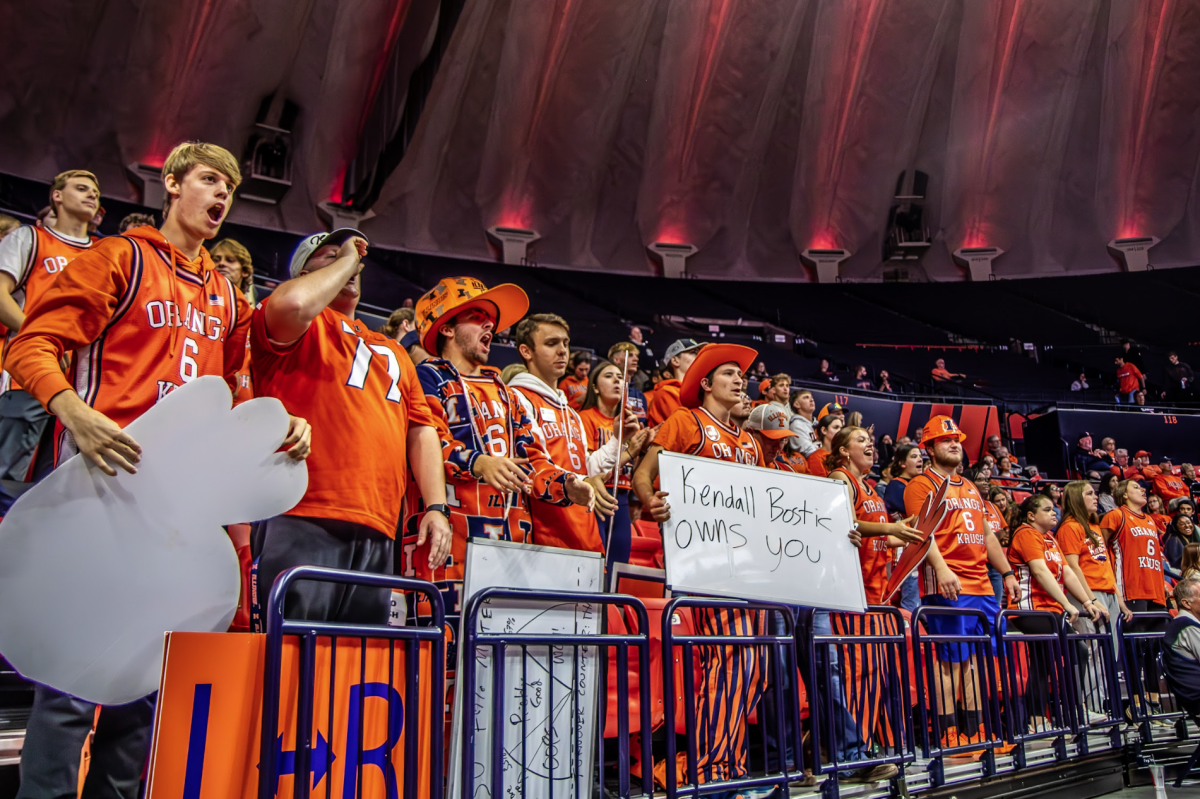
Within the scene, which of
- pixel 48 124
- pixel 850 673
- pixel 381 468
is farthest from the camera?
pixel 48 124

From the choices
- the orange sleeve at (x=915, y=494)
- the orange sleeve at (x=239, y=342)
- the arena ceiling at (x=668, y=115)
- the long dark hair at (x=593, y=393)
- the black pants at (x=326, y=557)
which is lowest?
the black pants at (x=326, y=557)

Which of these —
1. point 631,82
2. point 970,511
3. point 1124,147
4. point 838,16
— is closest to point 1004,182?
point 1124,147

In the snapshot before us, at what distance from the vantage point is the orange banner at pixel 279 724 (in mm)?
1789

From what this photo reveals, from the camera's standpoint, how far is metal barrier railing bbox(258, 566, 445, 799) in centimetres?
188

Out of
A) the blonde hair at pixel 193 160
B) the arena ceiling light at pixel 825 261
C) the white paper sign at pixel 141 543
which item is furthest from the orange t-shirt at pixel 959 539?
the arena ceiling light at pixel 825 261

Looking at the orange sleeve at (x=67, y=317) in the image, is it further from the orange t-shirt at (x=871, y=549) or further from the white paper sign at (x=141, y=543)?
the orange t-shirt at (x=871, y=549)

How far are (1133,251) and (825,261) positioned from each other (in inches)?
245

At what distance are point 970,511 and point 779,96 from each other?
1308cm

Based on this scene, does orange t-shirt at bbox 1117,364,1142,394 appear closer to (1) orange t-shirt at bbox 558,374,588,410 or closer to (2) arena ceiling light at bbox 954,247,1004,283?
(2) arena ceiling light at bbox 954,247,1004,283

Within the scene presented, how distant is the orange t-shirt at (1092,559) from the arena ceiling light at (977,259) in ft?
38.4

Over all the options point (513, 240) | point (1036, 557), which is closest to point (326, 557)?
point (1036, 557)

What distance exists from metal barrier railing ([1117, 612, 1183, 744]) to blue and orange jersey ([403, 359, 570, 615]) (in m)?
4.18

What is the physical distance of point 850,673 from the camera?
3721 millimetres

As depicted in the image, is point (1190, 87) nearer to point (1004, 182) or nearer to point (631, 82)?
→ point (1004, 182)
